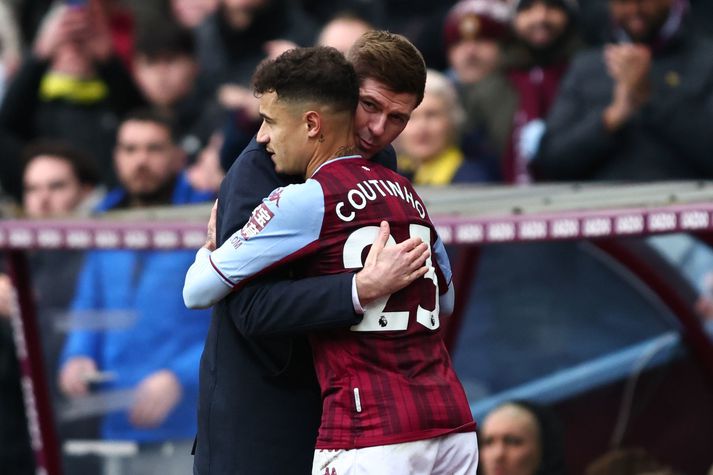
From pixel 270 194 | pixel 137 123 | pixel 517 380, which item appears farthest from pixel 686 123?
pixel 270 194

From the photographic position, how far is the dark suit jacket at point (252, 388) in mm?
3682

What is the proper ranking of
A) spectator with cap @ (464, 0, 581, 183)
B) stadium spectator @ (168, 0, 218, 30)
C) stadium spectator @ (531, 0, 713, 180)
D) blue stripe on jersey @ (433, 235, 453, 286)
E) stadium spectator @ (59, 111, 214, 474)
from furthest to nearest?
stadium spectator @ (168, 0, 218, 30) → spectator with cap @ (464, 0, 581, 183) → stadium spectator @ (531, 0, 713, 180) → stadium spectator @ (59, 111, 214, 474) → blue stripe on jersey @ (433, 235, 453, 286)

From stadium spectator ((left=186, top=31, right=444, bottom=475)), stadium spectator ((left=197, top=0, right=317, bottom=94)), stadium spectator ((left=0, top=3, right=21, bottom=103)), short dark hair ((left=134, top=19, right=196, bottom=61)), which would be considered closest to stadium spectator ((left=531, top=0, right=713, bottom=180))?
stadium spectator ((left=197, top=0, right=317, bottom=94))

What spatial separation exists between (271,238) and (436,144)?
3.68 metres

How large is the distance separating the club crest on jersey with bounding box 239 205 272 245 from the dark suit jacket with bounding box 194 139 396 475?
8 centimetres

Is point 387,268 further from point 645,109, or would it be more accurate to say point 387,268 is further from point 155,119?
point 155,119

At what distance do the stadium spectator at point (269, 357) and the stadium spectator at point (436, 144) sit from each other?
3.32 meters

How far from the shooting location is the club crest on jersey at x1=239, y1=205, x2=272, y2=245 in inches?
138

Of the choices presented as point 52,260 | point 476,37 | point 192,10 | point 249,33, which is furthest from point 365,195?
point 192,10

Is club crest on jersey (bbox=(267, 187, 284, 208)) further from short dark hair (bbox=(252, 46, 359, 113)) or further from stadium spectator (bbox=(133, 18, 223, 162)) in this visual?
stadium spectator (bbox=(133, 18, 223, 162))

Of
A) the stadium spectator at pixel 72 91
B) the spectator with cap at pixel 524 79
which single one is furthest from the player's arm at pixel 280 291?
the stadium spectator at pixel 72 91

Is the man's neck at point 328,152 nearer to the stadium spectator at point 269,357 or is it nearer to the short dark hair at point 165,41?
the stadium spectator at point 269,357

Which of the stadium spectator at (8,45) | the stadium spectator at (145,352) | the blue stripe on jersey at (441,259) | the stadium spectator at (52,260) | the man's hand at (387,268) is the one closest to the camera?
the man's hand at (387,268)

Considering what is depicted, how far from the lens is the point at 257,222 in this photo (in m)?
3.53
